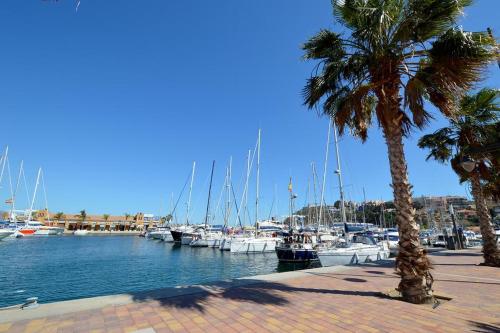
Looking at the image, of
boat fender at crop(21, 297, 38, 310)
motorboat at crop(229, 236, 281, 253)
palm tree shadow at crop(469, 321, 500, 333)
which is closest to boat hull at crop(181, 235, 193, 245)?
motorboat at crop(229, 236, 281, 253)

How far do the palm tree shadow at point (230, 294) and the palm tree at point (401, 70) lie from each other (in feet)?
5.91

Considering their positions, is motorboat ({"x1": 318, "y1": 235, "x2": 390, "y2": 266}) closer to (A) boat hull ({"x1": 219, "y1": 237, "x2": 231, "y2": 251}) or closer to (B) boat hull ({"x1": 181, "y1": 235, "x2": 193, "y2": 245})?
(A) boat hull ({"x1": 219, "y1": 237, "x2": 231, "y2": 251})

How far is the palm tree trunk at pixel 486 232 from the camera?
12719 mm

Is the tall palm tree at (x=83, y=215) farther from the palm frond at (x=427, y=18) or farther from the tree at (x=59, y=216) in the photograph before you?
the palm frond at (x=427, y=18)

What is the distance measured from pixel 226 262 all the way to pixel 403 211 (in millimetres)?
23949

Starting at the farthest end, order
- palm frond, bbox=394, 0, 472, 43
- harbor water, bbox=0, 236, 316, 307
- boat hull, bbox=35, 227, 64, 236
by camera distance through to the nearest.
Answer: boat hull, bbox=35, 227, 64, 236 → harbor water, bbox=0, 236, 316, 307 → palm frond, bbox=394, 0, 472, 43

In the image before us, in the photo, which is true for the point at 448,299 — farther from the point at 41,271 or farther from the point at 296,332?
the point at 41,271

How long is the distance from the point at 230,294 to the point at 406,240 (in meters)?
4.72

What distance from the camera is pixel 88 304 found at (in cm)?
591

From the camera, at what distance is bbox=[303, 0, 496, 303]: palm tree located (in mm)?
6801

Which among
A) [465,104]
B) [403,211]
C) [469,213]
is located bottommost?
[403,211]

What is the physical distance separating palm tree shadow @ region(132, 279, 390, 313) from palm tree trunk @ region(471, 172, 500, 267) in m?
9.37

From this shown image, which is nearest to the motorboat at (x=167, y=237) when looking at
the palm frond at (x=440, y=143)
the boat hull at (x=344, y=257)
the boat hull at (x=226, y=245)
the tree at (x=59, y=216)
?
the boat hull at (x=226, y=245)

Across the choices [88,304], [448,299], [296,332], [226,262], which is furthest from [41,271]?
[448,299]
